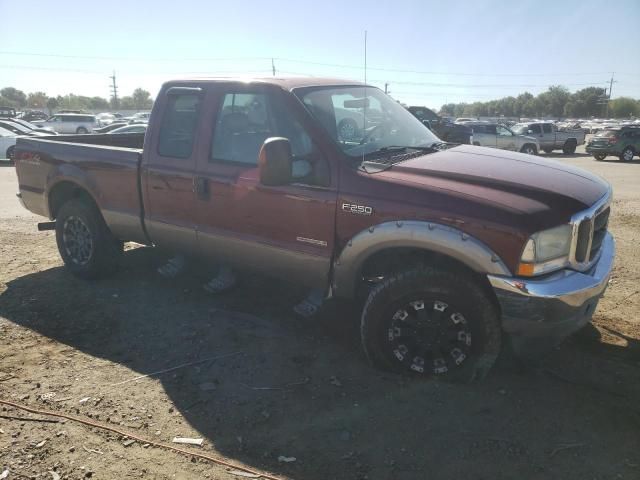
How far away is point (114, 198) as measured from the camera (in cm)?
479

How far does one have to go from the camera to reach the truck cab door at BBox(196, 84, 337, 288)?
3.57 metres

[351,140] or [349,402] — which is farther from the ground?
[351,140]

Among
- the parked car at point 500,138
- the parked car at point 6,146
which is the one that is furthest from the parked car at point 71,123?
the parked car at point 500,138

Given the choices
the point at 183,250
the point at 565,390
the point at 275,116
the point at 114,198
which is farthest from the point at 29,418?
the point at 565,390

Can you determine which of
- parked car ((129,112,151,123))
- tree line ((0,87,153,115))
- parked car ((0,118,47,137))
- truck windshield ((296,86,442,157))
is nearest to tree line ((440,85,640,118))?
tree line ((0,87,153,115))

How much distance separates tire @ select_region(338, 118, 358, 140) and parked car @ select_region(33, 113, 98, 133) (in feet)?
102

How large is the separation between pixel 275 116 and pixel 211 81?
2.44 feet

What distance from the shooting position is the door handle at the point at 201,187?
4.07 metres

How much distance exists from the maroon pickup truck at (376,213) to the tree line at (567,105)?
107m

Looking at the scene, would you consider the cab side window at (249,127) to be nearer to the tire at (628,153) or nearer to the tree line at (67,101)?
the tire at (628,153)

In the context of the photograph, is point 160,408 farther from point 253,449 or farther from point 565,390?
point 565,390

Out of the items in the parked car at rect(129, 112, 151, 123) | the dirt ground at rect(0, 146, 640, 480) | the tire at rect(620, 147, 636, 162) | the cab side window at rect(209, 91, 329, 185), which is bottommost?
the dirt ground at rect(0, 146, 640, 480)

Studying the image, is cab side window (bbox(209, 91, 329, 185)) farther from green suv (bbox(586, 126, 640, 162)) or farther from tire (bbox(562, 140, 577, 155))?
tire (bbox(562, 140, 577, 155))

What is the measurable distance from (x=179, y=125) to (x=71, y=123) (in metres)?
30.8
